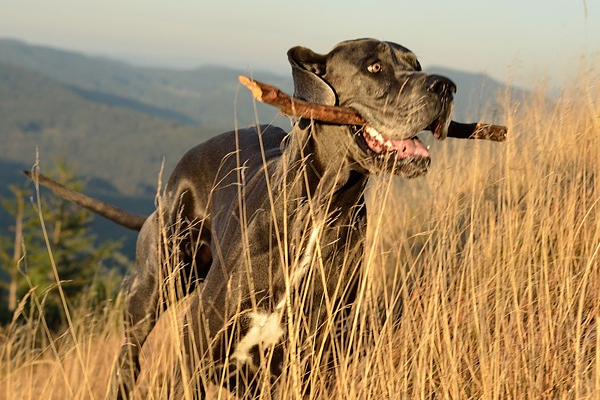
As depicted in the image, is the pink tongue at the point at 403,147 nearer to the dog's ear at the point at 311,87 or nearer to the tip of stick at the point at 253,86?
the dog's ear at the point at 311,87

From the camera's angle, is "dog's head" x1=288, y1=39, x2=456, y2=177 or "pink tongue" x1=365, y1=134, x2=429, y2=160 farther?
"pink tongue" x1=365, y1=134, x2=429, y2=160

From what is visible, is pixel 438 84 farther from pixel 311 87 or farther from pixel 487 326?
pixel 487 326

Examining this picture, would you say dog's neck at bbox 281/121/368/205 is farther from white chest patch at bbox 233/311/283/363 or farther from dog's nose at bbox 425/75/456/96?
white chest patch at bbox 233/311/283/363

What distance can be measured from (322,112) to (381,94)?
1.07ft

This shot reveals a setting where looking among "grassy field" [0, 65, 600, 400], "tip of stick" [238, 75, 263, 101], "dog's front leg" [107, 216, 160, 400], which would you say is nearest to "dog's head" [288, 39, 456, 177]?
"grassy field" [0, 65, 600, 400]

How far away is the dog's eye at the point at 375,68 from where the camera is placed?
3633 millimetres

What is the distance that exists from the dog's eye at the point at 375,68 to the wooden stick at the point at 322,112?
0.70 feet

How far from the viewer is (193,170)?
A: 5309 mm

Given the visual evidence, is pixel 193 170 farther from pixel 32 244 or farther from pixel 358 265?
pixel 32 244

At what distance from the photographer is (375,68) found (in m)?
3.64

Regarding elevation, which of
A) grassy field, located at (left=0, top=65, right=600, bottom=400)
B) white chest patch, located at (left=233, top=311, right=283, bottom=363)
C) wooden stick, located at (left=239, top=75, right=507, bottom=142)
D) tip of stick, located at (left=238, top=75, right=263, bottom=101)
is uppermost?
tip of stick, located at (left=238, top=75, right=263, bottom=101)

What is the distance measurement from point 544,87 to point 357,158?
339cm

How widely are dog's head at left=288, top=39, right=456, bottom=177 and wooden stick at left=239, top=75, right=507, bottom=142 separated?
0.09 meters

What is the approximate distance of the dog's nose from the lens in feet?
10.8
